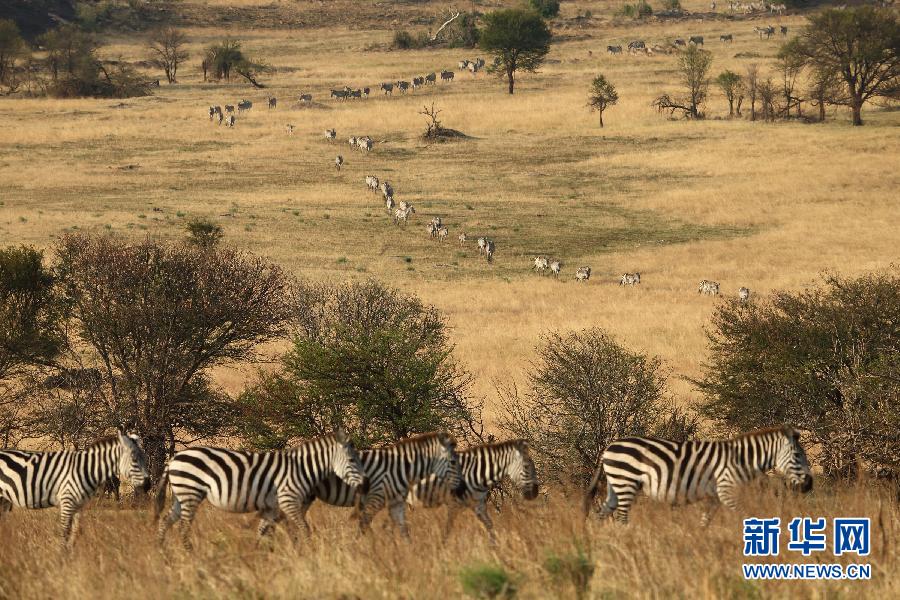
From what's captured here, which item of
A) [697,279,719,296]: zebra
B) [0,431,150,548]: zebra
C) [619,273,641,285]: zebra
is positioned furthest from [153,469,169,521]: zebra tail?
[619,273,641,285]: zebra

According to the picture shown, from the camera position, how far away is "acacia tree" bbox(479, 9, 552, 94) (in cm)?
12131

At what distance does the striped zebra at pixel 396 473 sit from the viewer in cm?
1380

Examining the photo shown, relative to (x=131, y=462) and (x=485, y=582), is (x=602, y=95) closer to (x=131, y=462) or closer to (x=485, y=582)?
(x=131, y=462)

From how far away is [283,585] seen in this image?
9.50 metres

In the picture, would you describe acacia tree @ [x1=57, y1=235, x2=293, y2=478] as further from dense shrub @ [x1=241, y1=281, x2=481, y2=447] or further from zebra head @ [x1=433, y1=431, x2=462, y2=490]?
zebra head @ [x1=433, y1=431, x2=462, y2=490]

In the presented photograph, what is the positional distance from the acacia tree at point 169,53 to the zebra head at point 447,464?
416 feet

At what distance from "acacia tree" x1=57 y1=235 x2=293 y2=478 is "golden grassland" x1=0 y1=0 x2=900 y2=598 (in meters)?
9.67

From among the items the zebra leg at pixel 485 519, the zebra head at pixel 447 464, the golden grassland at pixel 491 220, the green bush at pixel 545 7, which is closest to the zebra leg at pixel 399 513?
the golden grassland at pixel 491 220

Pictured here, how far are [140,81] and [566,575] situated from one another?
124875mm

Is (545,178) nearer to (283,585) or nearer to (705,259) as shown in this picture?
(705,259)

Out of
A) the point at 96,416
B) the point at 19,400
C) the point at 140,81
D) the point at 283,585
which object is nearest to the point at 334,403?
the point at 96,416

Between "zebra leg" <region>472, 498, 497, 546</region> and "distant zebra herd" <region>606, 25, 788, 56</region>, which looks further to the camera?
"distant zebra herd" <region>606, 25, 788, 56</region>

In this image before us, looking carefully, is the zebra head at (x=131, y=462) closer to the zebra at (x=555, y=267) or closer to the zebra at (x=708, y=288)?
the zebra at (x=708, y=288)

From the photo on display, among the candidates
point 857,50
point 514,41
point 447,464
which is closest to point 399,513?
point 447,464
